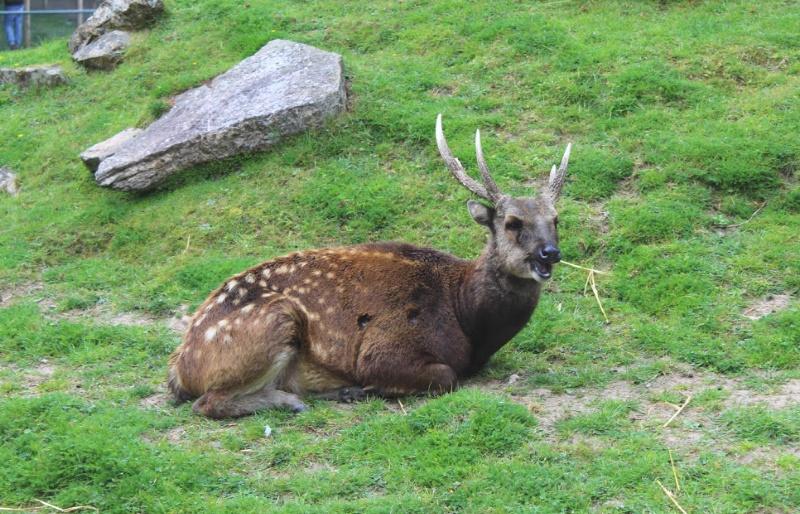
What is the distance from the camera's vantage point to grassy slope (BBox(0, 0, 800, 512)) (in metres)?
7.23

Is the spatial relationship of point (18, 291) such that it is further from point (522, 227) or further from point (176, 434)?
point (522, 227)

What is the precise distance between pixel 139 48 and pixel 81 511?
38.2ft

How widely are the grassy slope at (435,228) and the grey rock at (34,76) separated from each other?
306mm

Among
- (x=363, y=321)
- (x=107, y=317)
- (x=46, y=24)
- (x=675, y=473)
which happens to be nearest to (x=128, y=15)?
(x=46, y=24)

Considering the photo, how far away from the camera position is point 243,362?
28.2 feet

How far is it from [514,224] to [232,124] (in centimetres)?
559

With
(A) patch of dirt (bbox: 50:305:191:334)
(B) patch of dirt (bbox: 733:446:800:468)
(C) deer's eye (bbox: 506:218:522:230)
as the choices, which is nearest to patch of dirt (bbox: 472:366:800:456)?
(B) patch of dirt (bbox: 733:446:800:468)

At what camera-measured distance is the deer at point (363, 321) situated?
8.63m

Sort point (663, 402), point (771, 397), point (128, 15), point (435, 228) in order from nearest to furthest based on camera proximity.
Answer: point (771, 397) → point (663, 402) → point (435, 228) → point (128, 15)

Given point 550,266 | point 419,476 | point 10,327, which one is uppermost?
point 550,266

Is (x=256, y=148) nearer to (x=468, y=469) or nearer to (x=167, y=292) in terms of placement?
(x=167, y=292)

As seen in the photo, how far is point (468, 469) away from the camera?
7141 millimetres

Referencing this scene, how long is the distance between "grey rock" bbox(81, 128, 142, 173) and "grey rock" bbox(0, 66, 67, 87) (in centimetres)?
368

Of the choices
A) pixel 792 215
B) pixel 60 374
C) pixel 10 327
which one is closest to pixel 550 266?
pixel 792 215
